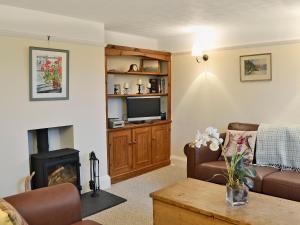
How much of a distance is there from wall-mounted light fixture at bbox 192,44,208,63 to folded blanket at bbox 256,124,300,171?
1.52 meters

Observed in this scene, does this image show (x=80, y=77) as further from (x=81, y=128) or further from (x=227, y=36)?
(x=227, y=36)

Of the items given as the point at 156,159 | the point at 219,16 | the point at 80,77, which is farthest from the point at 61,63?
the point at 156,159

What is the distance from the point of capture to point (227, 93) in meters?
4.46

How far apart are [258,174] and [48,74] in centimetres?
257

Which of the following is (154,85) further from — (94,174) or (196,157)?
(94,174)

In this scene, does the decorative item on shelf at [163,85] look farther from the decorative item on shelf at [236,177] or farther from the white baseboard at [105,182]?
the decorative item on shelf at [236,177]

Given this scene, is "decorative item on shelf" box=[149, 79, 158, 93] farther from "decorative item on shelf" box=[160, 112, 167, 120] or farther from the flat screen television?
"decorative item on shelf" box=[160, 112, 167, 120]

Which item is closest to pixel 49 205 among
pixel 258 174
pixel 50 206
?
pixel 50 206

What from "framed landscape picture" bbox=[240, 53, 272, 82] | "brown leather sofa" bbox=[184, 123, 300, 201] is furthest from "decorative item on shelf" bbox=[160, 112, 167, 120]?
"framed landscape picture" bbox=[240, 53, 272, 82]

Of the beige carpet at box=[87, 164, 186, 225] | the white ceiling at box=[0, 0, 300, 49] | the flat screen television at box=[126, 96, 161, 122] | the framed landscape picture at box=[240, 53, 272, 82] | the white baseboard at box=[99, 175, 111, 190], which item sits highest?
the white ceiling at box=[0, 0, 300, 49]

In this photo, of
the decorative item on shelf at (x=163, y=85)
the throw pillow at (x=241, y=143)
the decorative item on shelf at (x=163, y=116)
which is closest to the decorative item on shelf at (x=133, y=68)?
the decorative item on shelf at (x=163, y=85)

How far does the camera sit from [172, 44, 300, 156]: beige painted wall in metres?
3.87

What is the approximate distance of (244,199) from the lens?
7.27ft

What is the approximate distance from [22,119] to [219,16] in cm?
258
